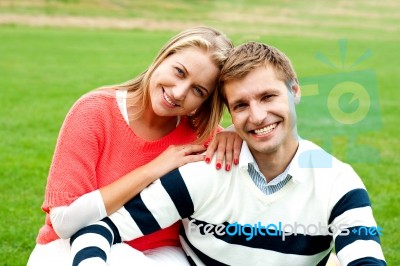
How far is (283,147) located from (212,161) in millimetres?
298

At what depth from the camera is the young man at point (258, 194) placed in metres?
2.84

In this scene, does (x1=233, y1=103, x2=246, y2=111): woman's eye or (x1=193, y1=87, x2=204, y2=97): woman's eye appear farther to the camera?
(x1=193, y1=87, x2=204, y2=97): woman's eye

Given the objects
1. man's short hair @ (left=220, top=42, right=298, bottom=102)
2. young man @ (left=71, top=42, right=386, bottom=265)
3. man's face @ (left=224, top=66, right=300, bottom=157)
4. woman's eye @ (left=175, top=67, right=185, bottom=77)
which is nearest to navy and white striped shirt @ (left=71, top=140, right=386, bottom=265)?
young man @ (left=71, top=42, right=386, bottom=265)

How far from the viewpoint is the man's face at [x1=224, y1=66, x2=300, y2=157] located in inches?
112

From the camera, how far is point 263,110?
9.32ft

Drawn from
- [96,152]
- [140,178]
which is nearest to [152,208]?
[140,178]

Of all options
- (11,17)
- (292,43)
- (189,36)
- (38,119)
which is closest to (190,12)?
(11,17)

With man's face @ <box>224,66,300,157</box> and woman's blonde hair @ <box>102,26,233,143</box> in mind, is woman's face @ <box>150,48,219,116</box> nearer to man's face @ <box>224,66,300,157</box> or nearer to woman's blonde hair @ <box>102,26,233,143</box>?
woman's blonde hair @ <box>102,26,233,143</box>

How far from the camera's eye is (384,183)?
6.35m

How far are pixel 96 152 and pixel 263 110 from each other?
2.45 ft

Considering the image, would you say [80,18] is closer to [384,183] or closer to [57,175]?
[384,183]

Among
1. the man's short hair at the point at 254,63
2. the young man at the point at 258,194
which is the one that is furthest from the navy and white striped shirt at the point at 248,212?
the man's short hair at the point at 254,63

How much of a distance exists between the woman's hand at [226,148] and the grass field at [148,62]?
1.20ft

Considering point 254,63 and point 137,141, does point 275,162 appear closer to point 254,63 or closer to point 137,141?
point 254,63
